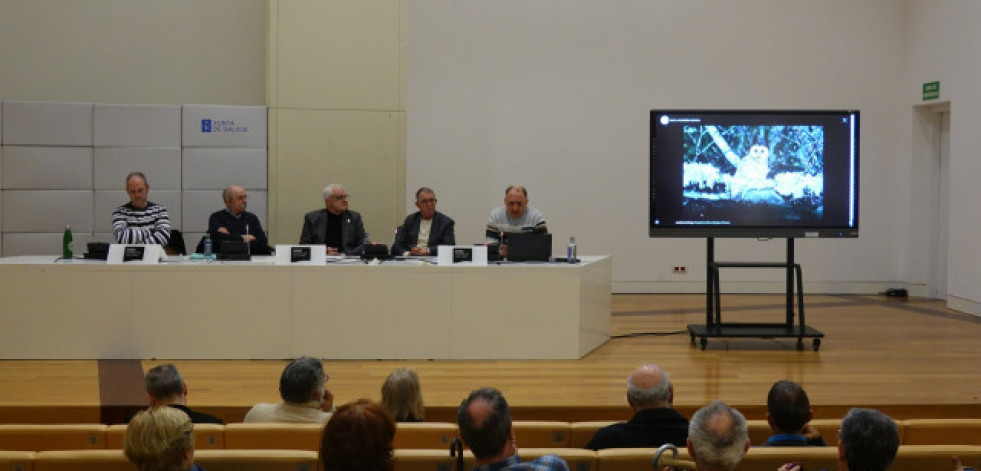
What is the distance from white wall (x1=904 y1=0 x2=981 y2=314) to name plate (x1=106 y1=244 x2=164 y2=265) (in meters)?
7.12

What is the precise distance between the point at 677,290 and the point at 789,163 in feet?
13.1

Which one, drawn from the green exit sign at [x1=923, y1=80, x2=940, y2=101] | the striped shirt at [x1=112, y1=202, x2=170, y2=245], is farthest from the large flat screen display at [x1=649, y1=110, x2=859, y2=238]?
the striped shirt at [x1=112, y1=202, x2=170, y2=245]

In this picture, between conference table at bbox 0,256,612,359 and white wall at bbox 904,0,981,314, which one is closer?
conference table at bbox 0,256,612,359

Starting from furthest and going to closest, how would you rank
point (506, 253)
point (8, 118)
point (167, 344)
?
1. point (8, 118)
2. point (506, 253)
3. point (167, 344)

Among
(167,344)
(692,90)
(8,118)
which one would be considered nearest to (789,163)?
(692,90)

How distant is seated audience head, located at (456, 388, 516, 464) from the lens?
3.07m

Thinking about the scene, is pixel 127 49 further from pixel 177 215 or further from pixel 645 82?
pixel 645 82

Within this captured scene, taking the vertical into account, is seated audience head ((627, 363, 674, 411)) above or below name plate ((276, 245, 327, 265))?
below

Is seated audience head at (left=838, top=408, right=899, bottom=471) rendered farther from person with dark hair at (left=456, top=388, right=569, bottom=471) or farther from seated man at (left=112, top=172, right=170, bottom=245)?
seated man at (left=112, top=172, right=170, bottom=245)

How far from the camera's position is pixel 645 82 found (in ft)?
38.9

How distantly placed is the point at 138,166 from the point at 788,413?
25.0ft

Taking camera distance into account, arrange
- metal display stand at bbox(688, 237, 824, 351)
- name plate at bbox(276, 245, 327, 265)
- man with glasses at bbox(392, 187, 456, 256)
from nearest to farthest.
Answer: name plate at bbox(276, 245, 327, 265)
metal display stand at bbox(688, 237, 824, 351)
man with glasses at bbox(392, 187, 456, 256)

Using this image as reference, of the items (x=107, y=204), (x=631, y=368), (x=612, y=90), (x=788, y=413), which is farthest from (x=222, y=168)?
(x=788, y=413)

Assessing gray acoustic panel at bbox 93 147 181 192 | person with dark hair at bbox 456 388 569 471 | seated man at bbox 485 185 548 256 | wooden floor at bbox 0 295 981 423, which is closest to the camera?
person with dark hair at bbox 456 388 569 471
